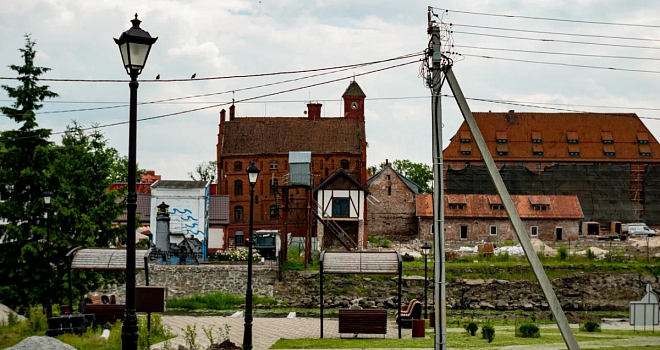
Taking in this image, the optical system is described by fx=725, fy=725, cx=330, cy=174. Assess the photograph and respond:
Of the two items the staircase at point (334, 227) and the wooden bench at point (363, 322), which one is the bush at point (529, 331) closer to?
the wooden bench at point (363, 322)

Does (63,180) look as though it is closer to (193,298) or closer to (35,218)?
(35,218)

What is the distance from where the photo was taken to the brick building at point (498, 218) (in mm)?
64812

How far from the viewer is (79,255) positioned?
23281 mm

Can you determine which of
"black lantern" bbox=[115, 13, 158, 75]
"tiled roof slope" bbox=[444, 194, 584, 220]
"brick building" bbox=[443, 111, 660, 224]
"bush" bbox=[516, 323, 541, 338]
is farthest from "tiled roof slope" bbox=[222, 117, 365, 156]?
"black lantern" bbox=[115, 13, 158, 75]

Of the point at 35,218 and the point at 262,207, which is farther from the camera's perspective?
the point at 262,207

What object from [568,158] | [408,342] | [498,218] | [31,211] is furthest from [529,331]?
[568,158]

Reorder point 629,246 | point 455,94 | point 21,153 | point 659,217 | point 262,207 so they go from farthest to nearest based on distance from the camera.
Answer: point 659,217 < point 262,207 < point 629,246 < point 21,153 < point 455,94

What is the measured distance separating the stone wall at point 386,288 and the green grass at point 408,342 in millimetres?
19840

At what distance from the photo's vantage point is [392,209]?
68.4m

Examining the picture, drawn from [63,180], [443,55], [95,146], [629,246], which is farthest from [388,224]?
[443,55]

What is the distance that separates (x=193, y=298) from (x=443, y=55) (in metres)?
28.0

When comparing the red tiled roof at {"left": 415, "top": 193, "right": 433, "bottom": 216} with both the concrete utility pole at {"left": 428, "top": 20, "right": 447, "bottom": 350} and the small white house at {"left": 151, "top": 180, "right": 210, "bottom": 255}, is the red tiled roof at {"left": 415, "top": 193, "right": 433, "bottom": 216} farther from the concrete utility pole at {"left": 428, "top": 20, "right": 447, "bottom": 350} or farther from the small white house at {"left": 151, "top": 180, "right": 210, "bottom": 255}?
the concrete utility pole at {"left": 428, "top": 20, "right": 447, "bottom": 350}

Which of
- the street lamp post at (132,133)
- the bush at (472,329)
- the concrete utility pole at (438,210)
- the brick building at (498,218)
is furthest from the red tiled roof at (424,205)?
the street lamp post at (132,133)

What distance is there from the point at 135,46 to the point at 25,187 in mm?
19840
